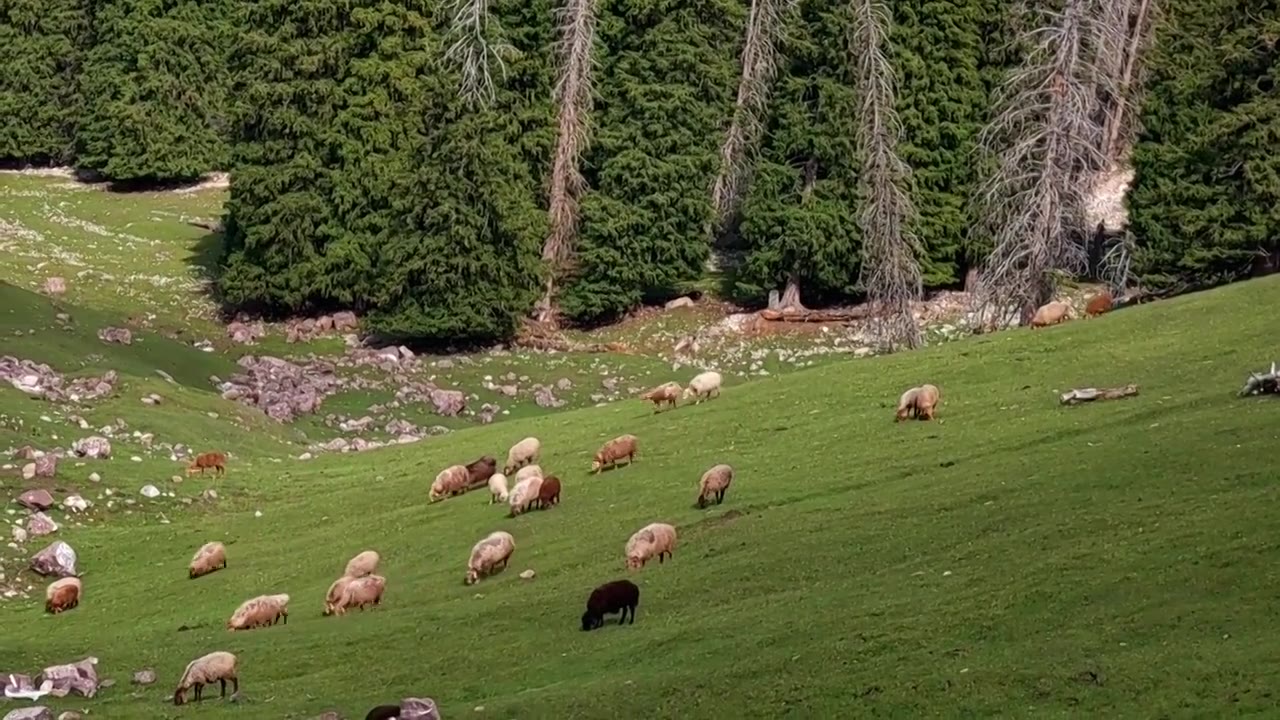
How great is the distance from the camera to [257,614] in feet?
82.2

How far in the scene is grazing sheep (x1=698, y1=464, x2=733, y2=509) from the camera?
Result: 27500 millimetres

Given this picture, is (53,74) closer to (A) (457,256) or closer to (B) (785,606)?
(A) (457,256)

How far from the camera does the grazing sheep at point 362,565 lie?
26938mm

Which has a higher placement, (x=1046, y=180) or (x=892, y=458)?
(x=1046, y=180)

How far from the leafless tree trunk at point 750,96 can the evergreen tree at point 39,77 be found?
132 ft

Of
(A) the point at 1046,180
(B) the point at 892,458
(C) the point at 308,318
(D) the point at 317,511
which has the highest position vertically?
(A) the point at 1046,180

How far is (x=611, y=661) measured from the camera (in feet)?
65.9

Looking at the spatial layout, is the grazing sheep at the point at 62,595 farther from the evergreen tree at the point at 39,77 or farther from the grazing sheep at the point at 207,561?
the evergreen tree at the point at 39,77

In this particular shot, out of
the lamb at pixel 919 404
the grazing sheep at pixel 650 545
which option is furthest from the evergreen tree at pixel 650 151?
the grazing sheep at pixel 650 545

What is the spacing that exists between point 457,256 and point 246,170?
32.3 feet

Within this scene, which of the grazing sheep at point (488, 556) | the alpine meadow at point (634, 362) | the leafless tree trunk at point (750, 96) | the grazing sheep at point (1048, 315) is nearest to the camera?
the alpine meadow at point (634, 362)

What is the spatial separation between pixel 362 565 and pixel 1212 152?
38188mm

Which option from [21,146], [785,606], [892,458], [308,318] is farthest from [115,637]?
[21,146]

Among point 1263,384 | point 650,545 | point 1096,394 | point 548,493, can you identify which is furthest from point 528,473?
point 1263,384
